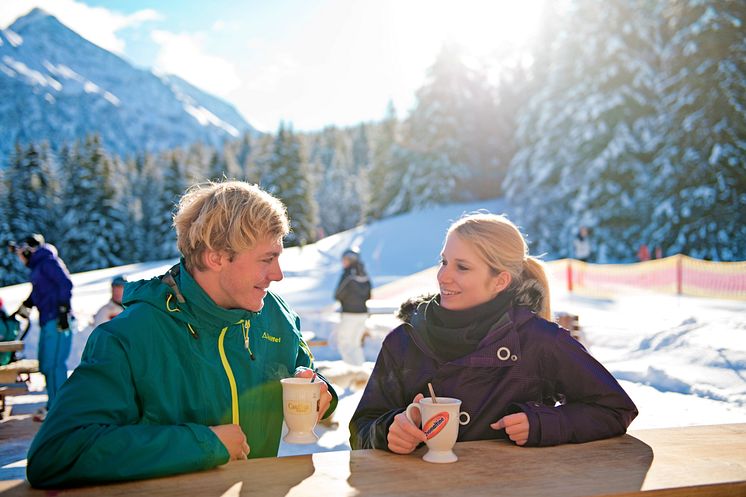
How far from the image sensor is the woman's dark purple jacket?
2.24 metres

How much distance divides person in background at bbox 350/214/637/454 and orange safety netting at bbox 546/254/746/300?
10883 millimetres

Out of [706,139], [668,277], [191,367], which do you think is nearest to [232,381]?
[191,367]

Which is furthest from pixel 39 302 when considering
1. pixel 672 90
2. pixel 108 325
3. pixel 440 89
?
pixel 440 89

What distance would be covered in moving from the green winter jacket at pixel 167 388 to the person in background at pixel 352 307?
7092 mm

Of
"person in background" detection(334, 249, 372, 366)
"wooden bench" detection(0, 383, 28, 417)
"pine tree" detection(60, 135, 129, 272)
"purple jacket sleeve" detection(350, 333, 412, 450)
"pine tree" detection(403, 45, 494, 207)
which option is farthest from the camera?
"pine tree" detection(60, 135, 129, 272)

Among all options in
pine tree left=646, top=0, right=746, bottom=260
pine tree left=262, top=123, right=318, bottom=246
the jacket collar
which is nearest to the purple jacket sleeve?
the jacket collar

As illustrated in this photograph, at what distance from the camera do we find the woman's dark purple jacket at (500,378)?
2244 millimetres

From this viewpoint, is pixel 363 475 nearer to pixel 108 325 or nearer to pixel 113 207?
pixel 108 325

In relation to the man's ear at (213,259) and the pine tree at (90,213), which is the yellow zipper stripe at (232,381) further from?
the pine tree at (90,213)

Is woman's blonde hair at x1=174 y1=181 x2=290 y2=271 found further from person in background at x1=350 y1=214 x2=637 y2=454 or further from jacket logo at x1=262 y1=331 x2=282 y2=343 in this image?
person in background at x1=350 y1=214 x2=637 y2=454

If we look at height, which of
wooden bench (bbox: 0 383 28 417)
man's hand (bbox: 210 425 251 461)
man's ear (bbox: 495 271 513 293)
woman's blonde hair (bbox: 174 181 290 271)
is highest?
woman's blonde hair (bbox: 174 181 290 271)

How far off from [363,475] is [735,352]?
729cm

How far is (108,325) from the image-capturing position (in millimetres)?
1885

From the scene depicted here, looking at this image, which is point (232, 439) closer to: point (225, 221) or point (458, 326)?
point (225, 221)
